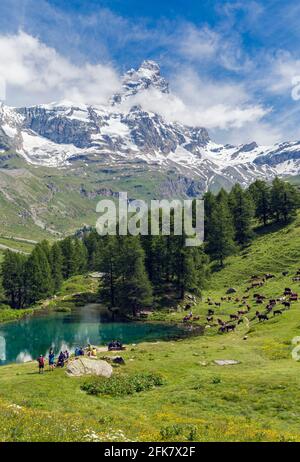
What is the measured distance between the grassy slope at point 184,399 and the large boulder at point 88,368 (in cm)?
112

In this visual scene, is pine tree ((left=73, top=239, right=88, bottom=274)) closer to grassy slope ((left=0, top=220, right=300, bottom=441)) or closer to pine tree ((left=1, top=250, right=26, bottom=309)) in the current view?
pine tree ((left=1, top=250, right=26, bottom=309))

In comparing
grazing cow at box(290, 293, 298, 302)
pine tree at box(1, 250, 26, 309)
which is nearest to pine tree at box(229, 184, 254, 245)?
grazing cow at box(290, 293, 298, 302)

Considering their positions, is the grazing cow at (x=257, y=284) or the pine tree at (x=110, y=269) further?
the pine tree at (x=110, y=269)

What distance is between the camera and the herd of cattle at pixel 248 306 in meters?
73.1

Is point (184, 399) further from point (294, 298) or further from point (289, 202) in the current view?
point (289, 202)

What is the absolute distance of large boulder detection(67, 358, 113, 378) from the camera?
1578 inches

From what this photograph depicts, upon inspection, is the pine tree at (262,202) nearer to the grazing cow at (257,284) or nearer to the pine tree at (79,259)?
the grazing cow at (257,284)

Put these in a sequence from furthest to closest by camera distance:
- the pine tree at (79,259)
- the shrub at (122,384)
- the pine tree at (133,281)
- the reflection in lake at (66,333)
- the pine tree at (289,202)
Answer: the pine tree at (79,259) < the pine tree at (289,202) < the pine tree at (133,281) < the reflection in lake at (66,333) < the shrub at (122,384)

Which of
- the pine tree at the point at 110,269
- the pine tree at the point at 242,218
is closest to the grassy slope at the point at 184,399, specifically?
the pine tree at the point at 110,269

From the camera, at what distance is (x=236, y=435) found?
2197 cm

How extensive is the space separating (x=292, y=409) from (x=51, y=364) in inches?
1084
